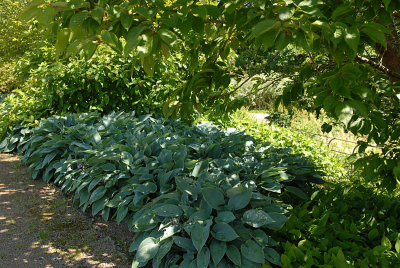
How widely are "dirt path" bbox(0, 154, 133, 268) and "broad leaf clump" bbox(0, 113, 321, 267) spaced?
0.19 m

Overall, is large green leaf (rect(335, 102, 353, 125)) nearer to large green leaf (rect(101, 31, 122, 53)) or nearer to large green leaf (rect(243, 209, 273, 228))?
large green leaf (rect(101, 31, 122, 53))

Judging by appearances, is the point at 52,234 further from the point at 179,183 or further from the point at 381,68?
the point at 381,68

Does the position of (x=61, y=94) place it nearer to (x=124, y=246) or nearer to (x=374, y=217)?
(x=124, y=246)

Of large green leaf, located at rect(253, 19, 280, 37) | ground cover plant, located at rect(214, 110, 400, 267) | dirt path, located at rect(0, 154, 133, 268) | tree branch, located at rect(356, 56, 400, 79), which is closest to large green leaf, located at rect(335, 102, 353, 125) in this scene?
large green leaf, located at rect(253, 19, 280, 37)

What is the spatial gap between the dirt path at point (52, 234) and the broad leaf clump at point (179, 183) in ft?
0.62

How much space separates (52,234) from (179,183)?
147 centimetres

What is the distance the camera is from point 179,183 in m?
2.89

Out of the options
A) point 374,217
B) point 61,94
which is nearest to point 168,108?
point 374,217

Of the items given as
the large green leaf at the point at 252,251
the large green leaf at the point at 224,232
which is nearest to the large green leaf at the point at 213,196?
the large green leaf at the point at 224,232

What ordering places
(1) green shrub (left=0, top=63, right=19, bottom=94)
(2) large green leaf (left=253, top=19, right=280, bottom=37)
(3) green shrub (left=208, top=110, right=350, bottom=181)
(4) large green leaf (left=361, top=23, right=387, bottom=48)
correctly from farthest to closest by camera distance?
(1) green shrub (left=0, top=63, right=19, bottom=94)
(3) green shrub (left=208, top=110, right=350, bottom=181)
(4) large green leaf (left=361, top=23, right=387, bottom=48)
(2) large green leaf (left=253, top=19, right=280, bottom=37)

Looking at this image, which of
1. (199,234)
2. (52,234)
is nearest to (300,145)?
(199,234)

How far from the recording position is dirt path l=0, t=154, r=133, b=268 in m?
2.90

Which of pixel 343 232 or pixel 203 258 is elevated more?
pixel 203 258

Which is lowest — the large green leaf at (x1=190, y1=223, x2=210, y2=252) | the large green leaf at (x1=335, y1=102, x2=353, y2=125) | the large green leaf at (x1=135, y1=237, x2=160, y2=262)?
the large green leaf at (x1=135, y1=237, x2=160, y2=262)
